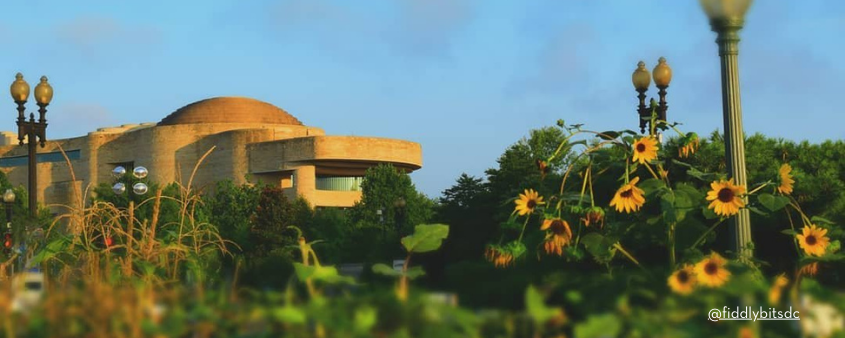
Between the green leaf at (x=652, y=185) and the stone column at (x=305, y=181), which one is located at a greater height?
the stone column at (x=305, y=181)

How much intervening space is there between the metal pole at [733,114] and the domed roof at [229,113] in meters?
86.4

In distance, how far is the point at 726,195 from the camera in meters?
7.66

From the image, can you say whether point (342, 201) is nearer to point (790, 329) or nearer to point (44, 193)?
point (44, 193)

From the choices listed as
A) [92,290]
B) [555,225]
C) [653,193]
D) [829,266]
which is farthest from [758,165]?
[92,290]

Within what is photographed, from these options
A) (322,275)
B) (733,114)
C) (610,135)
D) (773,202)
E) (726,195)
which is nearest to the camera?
(322,275)

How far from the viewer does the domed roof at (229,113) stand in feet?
306

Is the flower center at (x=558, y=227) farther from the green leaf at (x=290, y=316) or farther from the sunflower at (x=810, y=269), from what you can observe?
the green leaf at (x=290, y=316)

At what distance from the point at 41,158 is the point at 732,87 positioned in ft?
307

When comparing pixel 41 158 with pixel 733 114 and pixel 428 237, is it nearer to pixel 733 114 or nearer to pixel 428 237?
pixel 733 114

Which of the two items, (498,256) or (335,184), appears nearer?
(498,256)

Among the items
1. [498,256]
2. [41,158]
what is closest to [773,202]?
[498,256]

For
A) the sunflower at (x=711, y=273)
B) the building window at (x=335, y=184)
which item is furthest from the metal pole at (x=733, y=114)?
the building window at (x=335, y=184)

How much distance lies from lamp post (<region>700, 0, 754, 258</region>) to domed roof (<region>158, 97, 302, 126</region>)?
86388 millimetres

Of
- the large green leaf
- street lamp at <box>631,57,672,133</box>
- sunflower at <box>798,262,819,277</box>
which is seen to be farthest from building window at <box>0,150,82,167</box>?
the large green leaf
